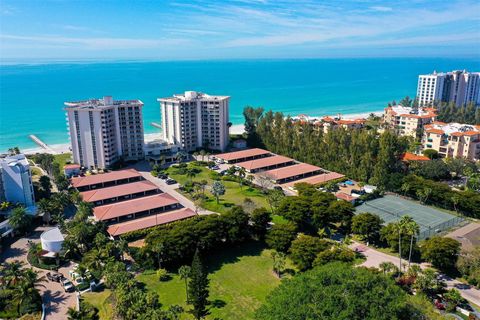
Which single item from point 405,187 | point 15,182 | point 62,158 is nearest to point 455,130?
point 405,187

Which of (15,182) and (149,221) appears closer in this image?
(149,221)

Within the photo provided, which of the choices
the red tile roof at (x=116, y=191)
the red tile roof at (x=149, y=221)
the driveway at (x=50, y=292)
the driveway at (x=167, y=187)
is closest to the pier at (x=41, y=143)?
the driveway at (x=167, y=187)

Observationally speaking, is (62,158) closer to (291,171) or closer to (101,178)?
(101,178)

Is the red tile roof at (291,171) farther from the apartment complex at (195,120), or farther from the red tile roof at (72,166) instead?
the red tile roof at (72,166)

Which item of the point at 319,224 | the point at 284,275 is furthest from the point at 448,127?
the point at 284,275

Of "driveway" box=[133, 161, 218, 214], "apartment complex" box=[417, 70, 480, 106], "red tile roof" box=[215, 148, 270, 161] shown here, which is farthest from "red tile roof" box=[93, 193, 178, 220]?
"apartment complex" box=[417, 70, 480, 106]

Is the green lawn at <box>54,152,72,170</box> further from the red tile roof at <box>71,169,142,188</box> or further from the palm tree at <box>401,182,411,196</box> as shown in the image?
the palm tree at <box>401,182,411,196</box>
